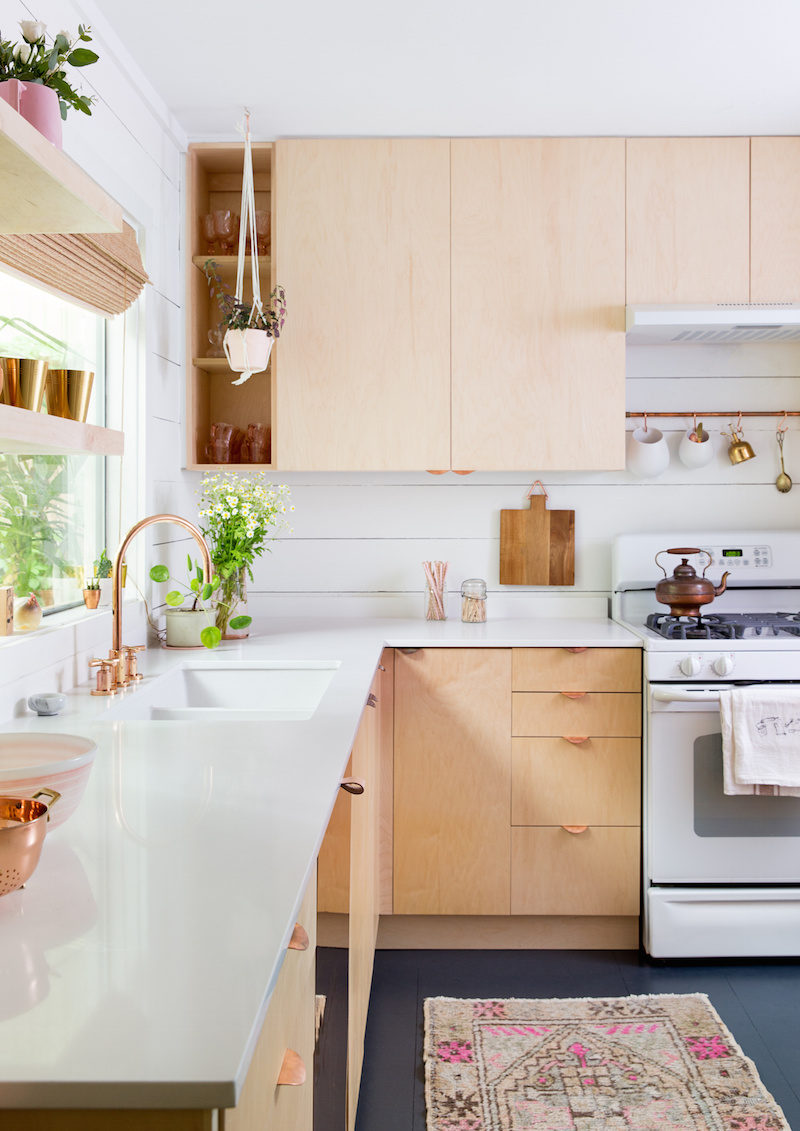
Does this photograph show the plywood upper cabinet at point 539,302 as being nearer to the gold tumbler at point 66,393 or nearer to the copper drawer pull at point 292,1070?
the gold tumbler at point 66,393

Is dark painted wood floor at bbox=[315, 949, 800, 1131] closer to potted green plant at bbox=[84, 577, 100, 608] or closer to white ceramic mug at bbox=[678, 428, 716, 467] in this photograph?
potted green plant at bbox=[84, 577, 100, 608]

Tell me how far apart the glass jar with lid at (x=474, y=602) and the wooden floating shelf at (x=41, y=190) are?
6.16ft

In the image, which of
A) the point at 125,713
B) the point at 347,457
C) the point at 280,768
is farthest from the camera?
the point at 347,457

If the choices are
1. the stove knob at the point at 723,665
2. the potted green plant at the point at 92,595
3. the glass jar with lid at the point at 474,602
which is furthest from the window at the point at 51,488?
the stove knob at the point at 723,665

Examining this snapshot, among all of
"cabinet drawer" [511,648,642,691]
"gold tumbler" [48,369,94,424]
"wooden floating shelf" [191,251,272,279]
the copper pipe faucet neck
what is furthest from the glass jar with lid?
"gold tumbler" [48,369,94,424]

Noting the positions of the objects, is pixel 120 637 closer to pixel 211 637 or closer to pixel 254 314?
pixel 211 637

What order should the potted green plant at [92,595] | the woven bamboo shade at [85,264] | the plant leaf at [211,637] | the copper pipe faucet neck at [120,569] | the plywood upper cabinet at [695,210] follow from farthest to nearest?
1. the plywood upper cabinet at [695,210]
2. the plant leaf at [211,637]
3. the potted green plant at [92,595]
4. the copper pipe faucet neck at [120,569]
5. the woven bamboo shade at [85,264]

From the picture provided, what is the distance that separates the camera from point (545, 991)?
2428 mm

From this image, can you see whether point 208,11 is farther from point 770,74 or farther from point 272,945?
point 272,945

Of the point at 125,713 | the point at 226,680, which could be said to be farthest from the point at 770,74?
the point at 125,713

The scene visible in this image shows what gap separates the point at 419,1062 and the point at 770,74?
262 cm

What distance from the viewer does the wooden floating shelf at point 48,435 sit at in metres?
1.19

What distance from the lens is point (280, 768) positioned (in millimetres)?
1320

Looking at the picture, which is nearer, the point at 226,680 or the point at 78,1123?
the point at 78,1123
